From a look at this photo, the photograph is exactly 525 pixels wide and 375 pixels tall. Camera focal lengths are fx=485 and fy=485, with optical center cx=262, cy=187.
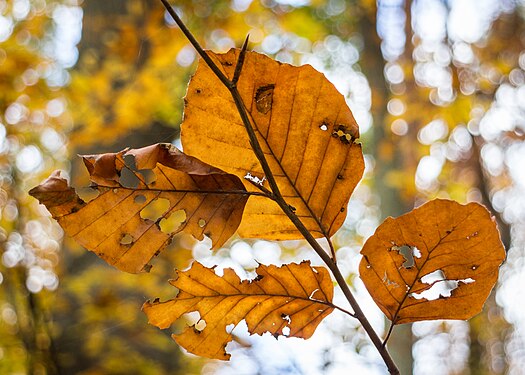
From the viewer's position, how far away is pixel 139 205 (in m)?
0.31

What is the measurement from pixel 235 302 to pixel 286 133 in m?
0.11

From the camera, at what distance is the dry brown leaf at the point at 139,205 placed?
0.29 meters

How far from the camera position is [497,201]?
5258 mm

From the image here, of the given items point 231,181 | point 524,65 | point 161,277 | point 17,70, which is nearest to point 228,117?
point 231,181

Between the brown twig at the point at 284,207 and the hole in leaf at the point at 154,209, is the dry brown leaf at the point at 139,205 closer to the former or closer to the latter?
the brown twig at the point at 284,207

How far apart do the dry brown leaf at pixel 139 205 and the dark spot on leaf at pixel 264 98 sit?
0.05 meters

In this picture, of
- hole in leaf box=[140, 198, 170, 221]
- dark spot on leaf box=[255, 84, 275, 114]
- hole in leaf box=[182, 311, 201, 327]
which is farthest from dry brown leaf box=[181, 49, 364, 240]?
hole in leaf box=[140, 198, 170, 221]

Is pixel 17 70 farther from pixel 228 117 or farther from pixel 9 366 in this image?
pixel 228 117

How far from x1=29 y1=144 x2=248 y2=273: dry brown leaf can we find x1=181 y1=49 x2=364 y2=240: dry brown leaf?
0.02 metres

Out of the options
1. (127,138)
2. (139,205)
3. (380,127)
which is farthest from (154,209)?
(380,127)

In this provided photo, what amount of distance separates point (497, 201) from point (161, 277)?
433 centimetres

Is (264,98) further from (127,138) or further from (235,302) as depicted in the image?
(127,138)

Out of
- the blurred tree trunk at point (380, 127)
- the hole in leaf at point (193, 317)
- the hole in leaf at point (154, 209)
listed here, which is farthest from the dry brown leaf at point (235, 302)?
the blurred tree trunk at point (380, 127)

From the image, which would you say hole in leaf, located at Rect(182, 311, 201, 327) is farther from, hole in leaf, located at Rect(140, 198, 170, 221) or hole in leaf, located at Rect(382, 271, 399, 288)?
hole in leaf, located at Rect(140, 198, 170, 221)
